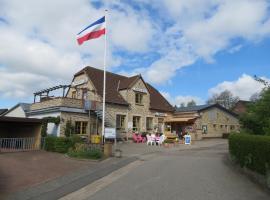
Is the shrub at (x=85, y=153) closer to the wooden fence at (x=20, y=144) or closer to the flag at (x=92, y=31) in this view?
the wooden fence at (x=20, y=144)

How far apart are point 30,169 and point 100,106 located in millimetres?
15932

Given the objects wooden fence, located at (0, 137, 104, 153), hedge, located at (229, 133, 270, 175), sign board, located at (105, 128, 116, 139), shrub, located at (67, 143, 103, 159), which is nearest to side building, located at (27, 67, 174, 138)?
wooden fence, located at (0, 137, 104, 153)

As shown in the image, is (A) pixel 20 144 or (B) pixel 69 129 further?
(B) pixel 69 129

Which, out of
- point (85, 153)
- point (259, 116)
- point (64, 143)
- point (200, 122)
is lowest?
point (85, 153)

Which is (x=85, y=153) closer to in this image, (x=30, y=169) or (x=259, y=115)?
(x=30, y=169)

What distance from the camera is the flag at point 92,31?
72.2 ft

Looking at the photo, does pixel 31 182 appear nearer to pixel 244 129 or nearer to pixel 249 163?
pixel 249 163

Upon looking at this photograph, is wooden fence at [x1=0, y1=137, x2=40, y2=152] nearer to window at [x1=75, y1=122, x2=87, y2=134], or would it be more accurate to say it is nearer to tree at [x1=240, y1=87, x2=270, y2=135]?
window at [x1=75, y1=122, x2=87, y2=134]

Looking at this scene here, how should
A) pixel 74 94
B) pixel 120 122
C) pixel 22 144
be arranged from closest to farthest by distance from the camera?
pixel 22 144 < pixel 120 122 < pixel 74 94

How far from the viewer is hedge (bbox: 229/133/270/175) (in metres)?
10.6

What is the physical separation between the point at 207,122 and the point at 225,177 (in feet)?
104

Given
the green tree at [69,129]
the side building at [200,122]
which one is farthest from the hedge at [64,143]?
the side building at [200,122]

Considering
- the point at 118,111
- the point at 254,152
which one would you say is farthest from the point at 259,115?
the point at 118,111

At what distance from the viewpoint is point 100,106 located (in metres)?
30.9
